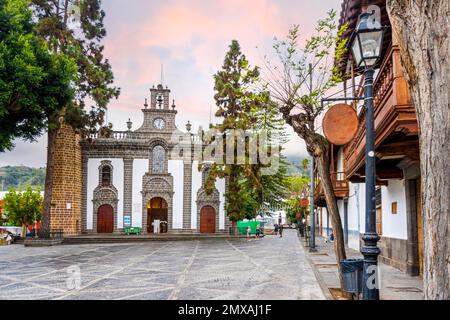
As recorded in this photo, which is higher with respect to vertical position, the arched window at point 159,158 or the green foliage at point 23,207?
the arched window at point 159,158

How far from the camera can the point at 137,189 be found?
3878cm

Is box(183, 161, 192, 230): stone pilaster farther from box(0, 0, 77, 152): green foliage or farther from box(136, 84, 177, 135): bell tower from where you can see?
box(0, 0, 77, 152): green foliage

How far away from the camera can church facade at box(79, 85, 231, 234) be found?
125ft

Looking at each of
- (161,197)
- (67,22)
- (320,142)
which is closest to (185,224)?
(161,197)

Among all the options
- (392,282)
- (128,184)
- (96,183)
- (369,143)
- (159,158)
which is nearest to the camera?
(369,143)

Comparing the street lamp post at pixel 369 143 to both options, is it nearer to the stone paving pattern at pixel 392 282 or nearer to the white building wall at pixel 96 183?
the stone paving pattern at pixel 392 282

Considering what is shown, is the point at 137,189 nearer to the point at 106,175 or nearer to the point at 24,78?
the point at 106,175

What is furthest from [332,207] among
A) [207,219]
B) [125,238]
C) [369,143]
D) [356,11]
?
[207,219]

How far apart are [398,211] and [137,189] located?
28928 millimetres

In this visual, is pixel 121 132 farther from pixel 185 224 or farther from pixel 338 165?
pixel 338 165

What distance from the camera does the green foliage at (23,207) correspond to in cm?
3278

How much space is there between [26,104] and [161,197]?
71.1 feet

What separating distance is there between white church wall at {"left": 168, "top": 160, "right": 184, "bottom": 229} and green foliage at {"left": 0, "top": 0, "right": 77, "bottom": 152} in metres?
18.5

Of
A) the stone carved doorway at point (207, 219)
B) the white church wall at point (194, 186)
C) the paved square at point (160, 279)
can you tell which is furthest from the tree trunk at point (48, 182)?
the stone carved doorway at point (207, 219)
